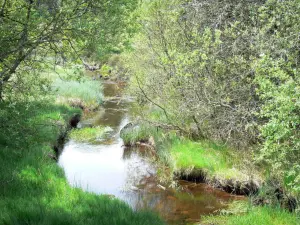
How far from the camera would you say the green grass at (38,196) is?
21.7 ft

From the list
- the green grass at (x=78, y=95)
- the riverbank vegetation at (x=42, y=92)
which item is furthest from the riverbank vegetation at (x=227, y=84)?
the green grass at (x=78, y=95)

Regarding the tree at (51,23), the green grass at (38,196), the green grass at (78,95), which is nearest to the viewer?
the green grass at (38,196)

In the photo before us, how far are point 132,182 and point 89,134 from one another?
20.3 feet

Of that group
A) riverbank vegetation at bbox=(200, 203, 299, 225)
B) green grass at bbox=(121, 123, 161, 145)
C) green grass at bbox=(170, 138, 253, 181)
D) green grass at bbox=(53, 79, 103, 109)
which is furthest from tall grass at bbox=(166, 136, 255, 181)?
green grass at bbox=(53, 79, 103, 109)

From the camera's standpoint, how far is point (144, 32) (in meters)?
15.2

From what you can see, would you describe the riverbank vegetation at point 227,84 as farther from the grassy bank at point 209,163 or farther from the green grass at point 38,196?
the green grass at point 38,196

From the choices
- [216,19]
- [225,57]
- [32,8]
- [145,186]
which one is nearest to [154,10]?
[216,19]

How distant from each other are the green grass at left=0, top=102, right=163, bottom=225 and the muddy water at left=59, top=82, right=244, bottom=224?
914mm

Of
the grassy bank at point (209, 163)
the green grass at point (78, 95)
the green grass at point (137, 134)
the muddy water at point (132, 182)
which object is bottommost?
the muddy water at point (132, 182)

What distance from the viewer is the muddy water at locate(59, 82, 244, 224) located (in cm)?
1055

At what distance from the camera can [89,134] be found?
1819 cm

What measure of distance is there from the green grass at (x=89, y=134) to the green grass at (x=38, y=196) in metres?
7.14

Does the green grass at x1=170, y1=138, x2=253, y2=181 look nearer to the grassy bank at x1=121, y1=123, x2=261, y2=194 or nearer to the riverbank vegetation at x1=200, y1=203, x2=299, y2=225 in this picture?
the grassy bank at x1=121, y1=123, x2=261, y2=194

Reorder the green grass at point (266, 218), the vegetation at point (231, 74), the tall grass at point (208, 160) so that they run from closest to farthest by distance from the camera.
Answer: the vegetation at point (231, 74) → the green grass at point (266, 218) → the tall grass at point (208, 160)
